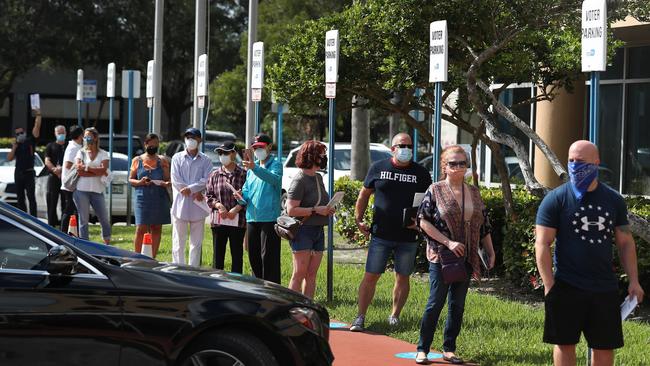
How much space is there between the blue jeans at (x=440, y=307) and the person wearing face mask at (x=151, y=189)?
17.4ft

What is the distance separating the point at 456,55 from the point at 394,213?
4.27 meters

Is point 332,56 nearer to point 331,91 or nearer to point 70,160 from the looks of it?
point 331,91

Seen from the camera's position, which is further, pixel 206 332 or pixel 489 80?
pixel 489 80

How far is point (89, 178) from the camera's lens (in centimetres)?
1520

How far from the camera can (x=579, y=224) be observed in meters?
6.70

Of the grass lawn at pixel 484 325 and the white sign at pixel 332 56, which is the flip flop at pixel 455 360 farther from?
the white sign at pixel 332 56

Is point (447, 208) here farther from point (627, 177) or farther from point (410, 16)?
point (627, 177)

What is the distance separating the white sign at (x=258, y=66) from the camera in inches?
534

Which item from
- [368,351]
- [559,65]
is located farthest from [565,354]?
[559,65]

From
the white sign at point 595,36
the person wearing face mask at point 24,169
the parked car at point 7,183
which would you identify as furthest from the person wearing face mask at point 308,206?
the parked car at point 7,183

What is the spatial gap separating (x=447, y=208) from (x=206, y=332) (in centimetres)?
272

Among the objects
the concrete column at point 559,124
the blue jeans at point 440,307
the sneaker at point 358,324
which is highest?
the concrete column at point 559,124

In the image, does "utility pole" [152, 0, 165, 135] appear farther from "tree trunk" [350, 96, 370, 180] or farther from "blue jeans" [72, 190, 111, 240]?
"blue jeans" [72, 190, 111, 240]

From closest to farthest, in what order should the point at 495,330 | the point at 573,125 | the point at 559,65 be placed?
the point at 495,330, the point at 559,65, the point at 573,125
